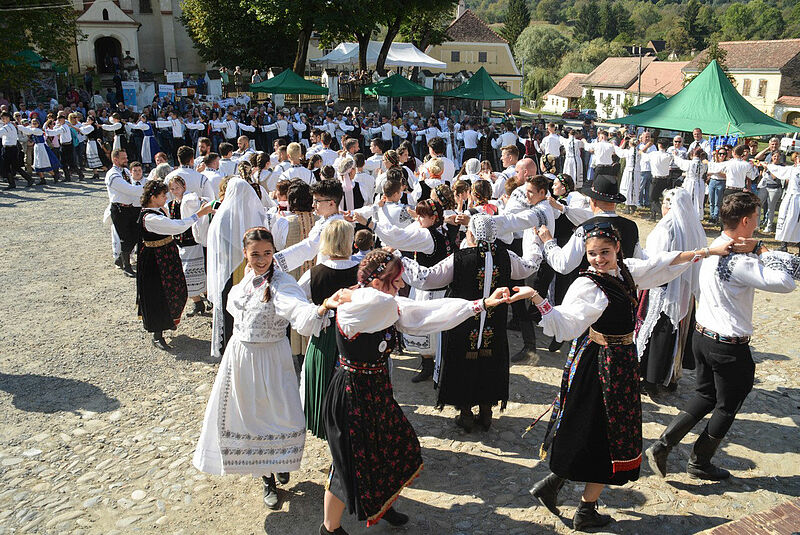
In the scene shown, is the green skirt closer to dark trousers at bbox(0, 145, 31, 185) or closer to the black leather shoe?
the black leather shoe

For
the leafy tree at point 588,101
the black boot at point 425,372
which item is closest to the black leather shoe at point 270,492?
the black boot at point 425,372

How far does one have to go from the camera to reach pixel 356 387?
3.41 m

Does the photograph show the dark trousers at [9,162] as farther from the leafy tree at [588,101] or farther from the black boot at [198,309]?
the leafy tree at [588,101]

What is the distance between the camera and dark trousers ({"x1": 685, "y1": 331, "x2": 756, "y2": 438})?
4.03m

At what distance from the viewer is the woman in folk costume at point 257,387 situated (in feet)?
12.1

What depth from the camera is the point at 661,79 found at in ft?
230

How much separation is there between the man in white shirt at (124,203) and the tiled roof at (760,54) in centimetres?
5606

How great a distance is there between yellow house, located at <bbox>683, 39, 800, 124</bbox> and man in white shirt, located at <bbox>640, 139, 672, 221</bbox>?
48.7 meters

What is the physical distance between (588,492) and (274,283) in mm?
2223

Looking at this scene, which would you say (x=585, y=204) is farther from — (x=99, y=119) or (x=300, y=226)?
(x=99, y=119)

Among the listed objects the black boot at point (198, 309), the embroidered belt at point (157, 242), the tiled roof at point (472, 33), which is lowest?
the black boot at point (198, 309)

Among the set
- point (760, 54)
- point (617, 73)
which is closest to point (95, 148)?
point (760, 54)

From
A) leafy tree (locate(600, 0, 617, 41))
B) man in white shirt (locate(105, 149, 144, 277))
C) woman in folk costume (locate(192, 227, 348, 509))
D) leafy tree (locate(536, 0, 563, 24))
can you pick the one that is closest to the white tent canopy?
man in white shirt (locate(105, 149, 144, 277))

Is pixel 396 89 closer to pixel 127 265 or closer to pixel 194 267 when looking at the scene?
pixel 127 265
